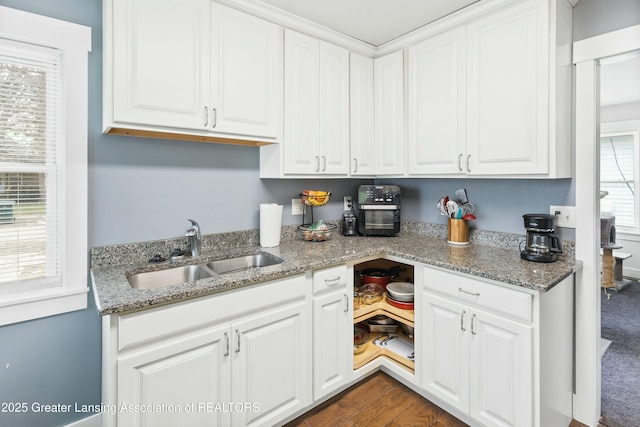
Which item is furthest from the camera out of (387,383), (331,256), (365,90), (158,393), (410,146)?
(365,90)

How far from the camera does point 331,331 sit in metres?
1.83

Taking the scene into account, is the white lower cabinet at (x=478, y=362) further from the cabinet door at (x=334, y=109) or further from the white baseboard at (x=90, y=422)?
the white baseboard at (x=90, y=422)

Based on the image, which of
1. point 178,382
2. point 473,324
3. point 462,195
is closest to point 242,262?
point 178,382

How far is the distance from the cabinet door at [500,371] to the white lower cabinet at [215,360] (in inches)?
33.6

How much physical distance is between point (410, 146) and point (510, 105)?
66 cm

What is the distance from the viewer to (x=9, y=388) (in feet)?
4.75

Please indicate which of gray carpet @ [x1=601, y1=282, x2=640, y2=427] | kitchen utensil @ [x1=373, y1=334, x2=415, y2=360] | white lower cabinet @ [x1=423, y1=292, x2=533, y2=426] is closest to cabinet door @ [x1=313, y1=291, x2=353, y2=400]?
kitchen utensil @ [x1=373, y1=334, x2=415, y2=360]

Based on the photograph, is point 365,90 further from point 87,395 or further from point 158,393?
point 87,395

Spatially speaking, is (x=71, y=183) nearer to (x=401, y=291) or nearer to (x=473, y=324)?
(x=401, y=291)

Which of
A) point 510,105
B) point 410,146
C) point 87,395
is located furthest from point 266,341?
point 510,105

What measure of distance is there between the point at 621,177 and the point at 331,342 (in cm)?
506

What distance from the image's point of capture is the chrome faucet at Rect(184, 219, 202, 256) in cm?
183

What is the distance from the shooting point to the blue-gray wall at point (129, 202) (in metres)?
1.50

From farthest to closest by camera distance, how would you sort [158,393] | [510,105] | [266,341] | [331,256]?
[331,256]
[510,105]
[266,341]
[158,393]
